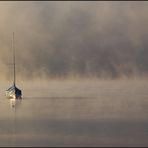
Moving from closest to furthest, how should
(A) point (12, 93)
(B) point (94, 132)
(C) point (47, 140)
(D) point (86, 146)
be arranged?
(D) point (86, 146) → (C) point (47, 140) → (B) point (94, 132) → (A) point (12, 93)

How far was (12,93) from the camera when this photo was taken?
185 m

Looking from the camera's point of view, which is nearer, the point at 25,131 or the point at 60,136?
the point at 60,136

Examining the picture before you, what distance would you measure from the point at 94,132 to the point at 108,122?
1971 cm

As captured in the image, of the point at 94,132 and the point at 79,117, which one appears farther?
the point at 79,117

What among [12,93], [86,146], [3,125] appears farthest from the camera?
[12,93]

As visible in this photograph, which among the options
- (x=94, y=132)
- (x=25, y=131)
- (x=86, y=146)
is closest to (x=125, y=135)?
(x=94, y=132)

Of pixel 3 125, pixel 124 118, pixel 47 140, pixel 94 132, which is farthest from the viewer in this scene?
pixel 124 118

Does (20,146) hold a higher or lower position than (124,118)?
lower

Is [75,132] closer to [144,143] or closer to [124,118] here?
[144,143]

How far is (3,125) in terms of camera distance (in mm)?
106188

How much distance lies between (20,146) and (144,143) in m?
17.9

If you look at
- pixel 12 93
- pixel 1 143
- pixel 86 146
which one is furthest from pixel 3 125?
pixel 12 93

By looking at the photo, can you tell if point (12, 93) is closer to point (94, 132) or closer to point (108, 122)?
point (108, 122)

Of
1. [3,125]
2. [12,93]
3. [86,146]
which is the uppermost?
[12,93]
